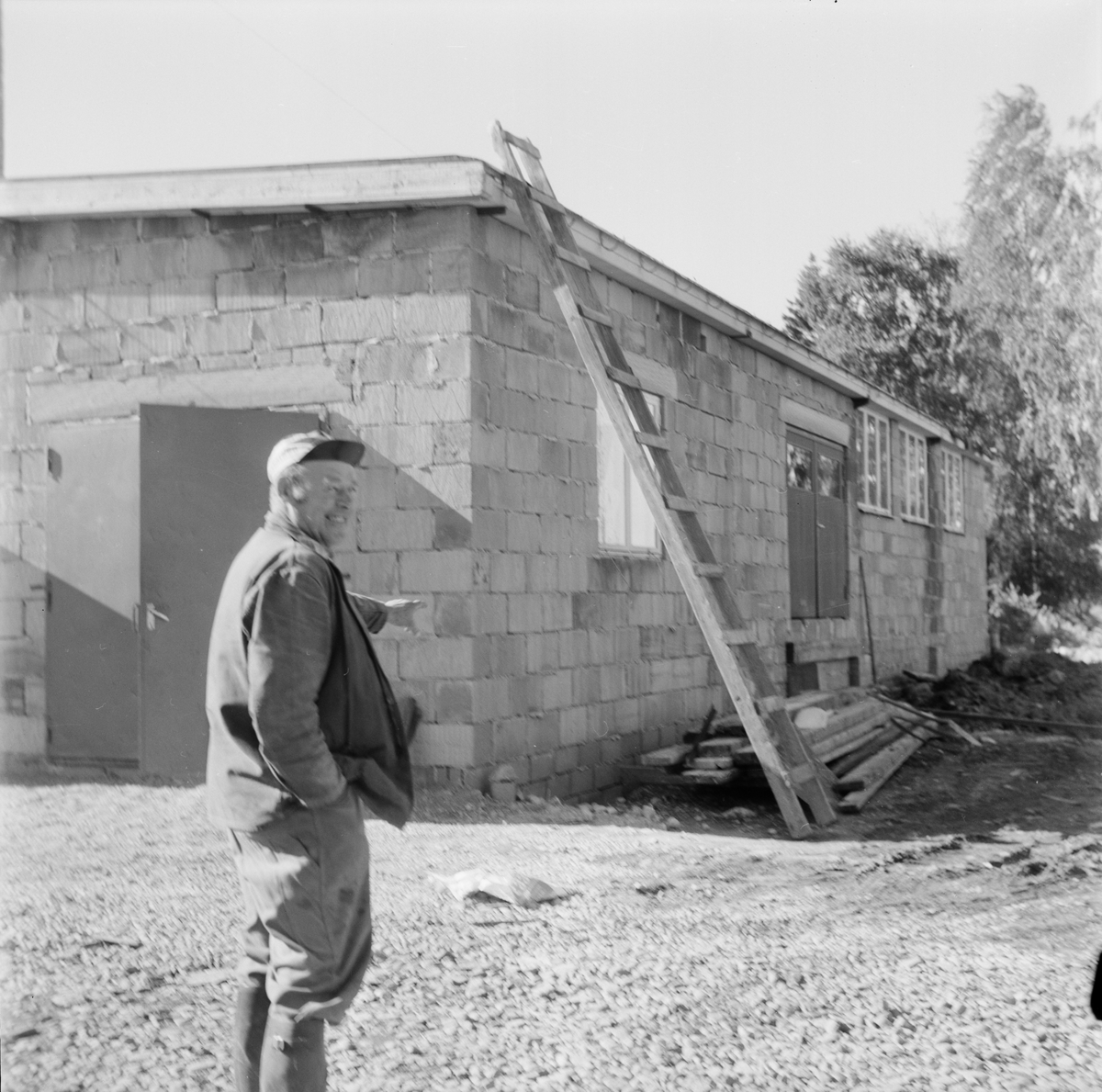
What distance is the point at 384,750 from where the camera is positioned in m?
3.22

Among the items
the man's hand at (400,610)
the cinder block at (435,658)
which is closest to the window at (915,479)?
the cinder block at (435,658)

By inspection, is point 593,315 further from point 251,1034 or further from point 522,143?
point 251,1034

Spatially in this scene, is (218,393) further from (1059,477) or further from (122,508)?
(1059,477)

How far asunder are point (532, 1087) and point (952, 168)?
82.9ft

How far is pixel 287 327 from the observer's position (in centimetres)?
804

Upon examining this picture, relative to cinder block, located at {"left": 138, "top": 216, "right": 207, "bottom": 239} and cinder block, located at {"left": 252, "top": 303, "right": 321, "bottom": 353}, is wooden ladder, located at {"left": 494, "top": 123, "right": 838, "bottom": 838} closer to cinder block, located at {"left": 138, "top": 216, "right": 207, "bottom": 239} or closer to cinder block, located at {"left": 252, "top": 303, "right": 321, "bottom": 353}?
cinder block, located at {"left": 252, "top": 303, "right": 321, "bottom": 353}

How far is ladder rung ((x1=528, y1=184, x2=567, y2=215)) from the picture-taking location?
7891 mm

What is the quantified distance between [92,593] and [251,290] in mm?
2299

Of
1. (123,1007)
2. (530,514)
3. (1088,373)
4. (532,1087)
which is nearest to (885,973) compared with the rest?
(532,1087)

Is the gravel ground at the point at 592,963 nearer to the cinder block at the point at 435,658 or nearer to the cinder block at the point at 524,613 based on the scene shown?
the cinder block at the point at 435,658

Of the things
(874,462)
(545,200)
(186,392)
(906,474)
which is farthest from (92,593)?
(906,474)

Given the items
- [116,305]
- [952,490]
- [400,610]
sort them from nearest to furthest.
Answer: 1. [400,610]
2. [116,305]
3. [952,490]

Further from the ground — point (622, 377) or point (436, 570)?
point (622, 377)

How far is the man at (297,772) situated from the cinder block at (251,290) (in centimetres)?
511
